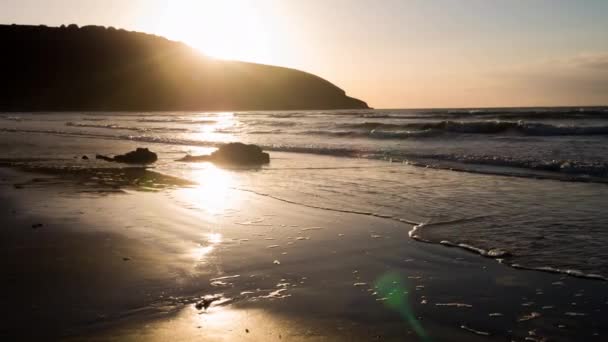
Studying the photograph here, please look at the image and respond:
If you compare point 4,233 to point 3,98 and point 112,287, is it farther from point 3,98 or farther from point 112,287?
point 3,98

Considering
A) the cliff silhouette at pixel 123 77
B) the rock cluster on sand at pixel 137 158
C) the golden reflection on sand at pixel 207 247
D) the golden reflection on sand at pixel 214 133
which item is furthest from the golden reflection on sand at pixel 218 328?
the cliff silhouette at pixel 123 77

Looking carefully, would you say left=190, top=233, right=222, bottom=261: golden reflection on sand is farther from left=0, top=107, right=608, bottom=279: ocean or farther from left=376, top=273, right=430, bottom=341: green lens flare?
left=0, top=107, right=608, bottom=279: ocean

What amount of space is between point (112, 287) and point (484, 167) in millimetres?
10861

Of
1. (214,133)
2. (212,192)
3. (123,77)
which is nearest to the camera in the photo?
(212,192)

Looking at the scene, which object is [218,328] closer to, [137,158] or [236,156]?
[236,156]

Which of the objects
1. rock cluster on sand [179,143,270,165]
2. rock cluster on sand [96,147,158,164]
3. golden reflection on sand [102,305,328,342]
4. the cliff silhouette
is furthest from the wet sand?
the cliff silhouette

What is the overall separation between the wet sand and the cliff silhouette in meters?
123

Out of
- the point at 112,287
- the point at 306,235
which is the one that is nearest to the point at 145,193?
the point at 306,235

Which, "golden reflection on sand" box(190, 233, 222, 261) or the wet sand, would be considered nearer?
the wet sand

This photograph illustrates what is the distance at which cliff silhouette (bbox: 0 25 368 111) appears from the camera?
12306 cm

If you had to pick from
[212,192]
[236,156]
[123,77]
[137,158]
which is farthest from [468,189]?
[123,77]

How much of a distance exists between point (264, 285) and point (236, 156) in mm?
11050

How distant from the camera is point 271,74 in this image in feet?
510

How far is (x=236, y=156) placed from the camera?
48.8 ft
